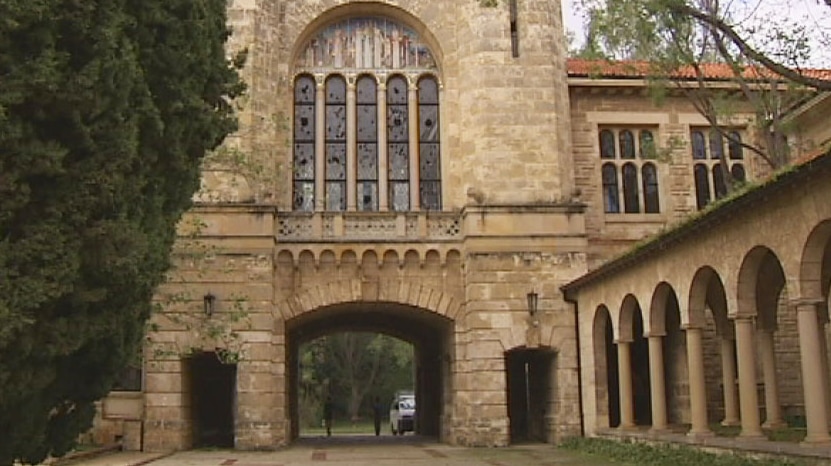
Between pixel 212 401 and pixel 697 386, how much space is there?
1326 cm

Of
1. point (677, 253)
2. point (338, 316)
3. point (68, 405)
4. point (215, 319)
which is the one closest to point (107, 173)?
point (68, 405)

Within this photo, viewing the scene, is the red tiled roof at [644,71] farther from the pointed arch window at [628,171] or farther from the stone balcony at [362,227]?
the stone balcony at [362,227]

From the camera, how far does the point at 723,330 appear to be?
19.5 meters

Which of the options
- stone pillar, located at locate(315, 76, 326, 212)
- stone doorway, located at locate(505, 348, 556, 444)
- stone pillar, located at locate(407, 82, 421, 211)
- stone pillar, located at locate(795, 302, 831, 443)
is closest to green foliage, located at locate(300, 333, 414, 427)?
stone doorway, located at locate(505, 348, 556, 444)

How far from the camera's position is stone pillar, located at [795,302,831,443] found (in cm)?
1240

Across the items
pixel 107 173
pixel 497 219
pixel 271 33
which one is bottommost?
pixel 107 173

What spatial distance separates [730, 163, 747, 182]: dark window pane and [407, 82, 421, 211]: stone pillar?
817 cm

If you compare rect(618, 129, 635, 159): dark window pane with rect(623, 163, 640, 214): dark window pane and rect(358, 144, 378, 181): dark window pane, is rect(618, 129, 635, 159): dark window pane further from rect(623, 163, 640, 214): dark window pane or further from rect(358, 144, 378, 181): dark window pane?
rect(358, 144, 378, 181): dark window pane

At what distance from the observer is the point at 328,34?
79.0 ft

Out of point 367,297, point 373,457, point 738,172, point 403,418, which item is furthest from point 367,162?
point 403,418

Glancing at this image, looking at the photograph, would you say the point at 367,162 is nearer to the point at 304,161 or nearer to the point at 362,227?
the point at 304,161

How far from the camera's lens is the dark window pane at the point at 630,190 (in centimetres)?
2411

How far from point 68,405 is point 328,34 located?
15658 millimetres

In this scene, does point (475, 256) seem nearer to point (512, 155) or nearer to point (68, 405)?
point (512, 155)
